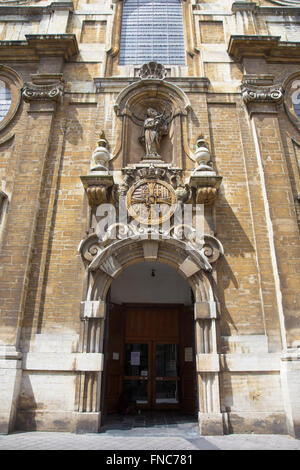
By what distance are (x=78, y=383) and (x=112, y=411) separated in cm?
274

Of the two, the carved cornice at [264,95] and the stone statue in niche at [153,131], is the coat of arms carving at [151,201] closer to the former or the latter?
the stone statue in niche at [153,131]

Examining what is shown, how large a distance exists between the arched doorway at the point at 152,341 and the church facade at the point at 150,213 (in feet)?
0.15

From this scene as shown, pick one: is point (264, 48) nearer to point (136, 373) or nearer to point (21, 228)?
point (21, 228)

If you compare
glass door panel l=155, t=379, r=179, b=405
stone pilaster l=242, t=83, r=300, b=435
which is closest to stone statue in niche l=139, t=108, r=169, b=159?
stone pilaster l=242, t=83, r=300, b=435

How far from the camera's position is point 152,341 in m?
9.97

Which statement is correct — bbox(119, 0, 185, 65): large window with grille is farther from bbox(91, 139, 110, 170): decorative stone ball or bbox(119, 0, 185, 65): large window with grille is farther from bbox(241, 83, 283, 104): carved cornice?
bbox(91, 139, 110, 170): decorative stone ball

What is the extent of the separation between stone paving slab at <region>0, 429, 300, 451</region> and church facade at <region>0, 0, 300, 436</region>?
31cm

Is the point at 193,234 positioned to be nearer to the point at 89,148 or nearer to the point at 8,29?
the point at 89,148

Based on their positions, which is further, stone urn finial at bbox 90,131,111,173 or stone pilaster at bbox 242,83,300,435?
stone urn finial at bbox 90,131,111,173

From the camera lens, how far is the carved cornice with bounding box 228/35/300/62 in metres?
9.52

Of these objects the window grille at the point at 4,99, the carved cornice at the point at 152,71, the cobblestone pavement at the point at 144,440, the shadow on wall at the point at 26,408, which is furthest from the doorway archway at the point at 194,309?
the window grille at the point at 4,99

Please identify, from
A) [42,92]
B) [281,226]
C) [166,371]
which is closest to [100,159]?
[42,92]

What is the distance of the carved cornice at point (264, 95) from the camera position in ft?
29.3

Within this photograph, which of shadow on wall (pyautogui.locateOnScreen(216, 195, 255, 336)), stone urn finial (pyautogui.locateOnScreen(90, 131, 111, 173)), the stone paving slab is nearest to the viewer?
the stone paving slab
